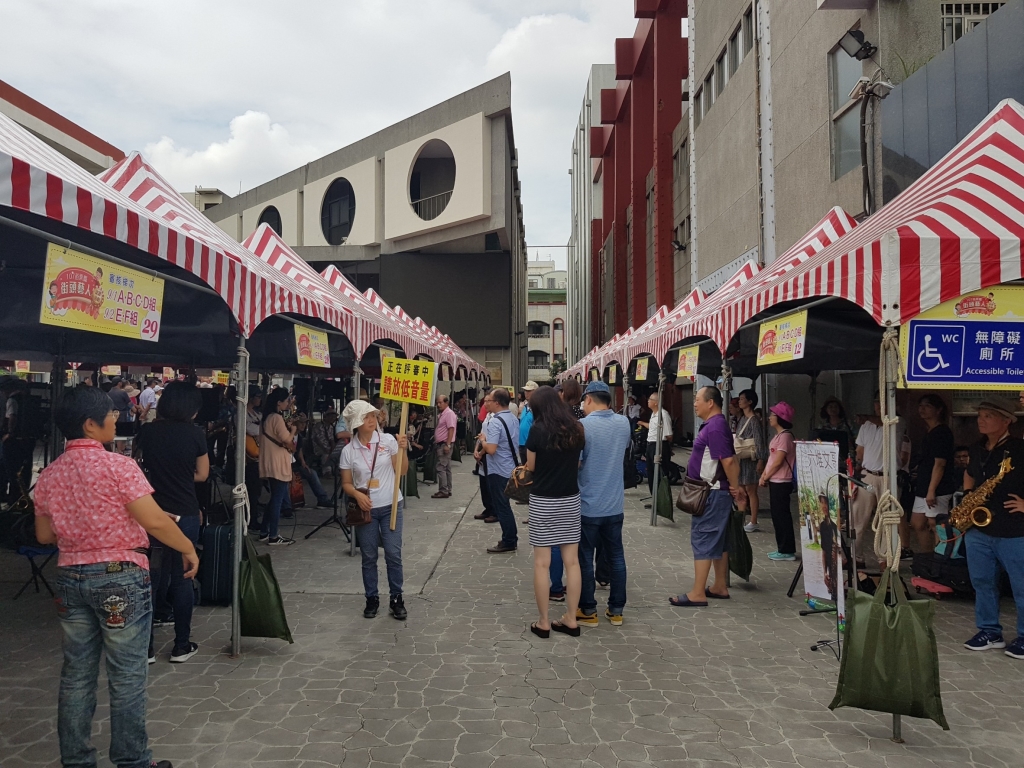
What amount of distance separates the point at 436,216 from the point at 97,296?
3228 cm

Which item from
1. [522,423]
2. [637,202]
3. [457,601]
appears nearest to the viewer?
[457,601]

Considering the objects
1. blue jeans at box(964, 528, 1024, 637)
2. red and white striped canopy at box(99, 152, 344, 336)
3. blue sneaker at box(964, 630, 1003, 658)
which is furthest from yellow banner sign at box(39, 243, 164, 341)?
blue sneaker at box(964, 630, 1003, 658)

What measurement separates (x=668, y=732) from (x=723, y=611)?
8.08 feet

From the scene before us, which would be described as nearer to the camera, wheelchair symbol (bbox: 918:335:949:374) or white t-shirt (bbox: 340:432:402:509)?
wheelchair symbol (bbox: 918:335:949:374)

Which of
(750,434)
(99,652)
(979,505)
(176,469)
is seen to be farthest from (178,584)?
(750,434)

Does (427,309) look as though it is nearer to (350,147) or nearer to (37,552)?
(350,147)

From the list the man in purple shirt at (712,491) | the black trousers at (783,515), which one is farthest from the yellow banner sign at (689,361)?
the man in purple shirt at (712,491)

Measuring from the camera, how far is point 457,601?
20.9ft

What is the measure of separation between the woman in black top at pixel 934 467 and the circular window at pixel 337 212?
36.2 meters

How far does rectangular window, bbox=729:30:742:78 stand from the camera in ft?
58.4

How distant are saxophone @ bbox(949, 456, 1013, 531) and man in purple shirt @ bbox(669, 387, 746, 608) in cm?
161

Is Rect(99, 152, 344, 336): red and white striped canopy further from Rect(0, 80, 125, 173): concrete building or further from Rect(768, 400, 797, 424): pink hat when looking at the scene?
Rect(0, 80, 125, 173): concrete building

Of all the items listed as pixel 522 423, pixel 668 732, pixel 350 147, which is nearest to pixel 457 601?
pixel 668 732

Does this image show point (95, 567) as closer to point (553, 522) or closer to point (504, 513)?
point (553, 522)
